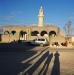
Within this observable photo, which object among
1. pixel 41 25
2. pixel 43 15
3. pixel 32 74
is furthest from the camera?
pixel 43 15

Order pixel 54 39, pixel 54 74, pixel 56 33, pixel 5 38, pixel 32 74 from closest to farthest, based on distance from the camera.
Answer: pixel 32 74, pixel 54 74, pixel 54 39, pixel 5 38, pixel 56 33

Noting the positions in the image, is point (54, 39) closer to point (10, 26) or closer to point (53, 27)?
point (53, 27)

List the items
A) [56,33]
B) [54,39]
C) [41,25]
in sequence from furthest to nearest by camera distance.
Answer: [41,25] < [56,33] < [54,39]

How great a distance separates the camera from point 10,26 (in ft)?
294

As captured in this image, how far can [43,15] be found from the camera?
9906 cm

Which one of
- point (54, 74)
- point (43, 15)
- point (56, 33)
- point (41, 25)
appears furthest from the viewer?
point (43, 15)

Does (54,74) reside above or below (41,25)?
below

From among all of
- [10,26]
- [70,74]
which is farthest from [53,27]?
[70,74]

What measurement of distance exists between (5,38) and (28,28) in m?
11.3

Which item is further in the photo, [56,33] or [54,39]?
[56,33]

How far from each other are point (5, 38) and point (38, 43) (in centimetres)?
2722

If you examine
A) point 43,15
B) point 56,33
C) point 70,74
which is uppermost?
point 43,15

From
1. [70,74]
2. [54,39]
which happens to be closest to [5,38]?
[54,39]

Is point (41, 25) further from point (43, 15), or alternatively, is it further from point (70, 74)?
point (70, 74)
